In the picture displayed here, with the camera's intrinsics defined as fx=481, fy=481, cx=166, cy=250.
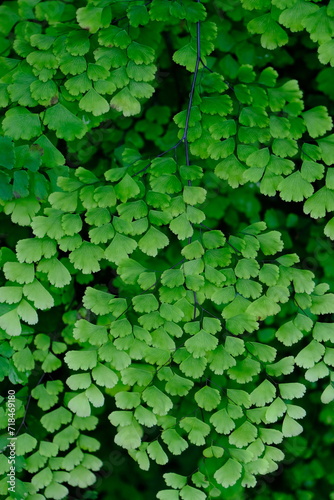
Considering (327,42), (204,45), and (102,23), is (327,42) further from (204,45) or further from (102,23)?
(102,23)

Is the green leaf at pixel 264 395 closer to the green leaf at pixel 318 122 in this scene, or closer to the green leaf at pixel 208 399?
the green leaf at pixel 208 399

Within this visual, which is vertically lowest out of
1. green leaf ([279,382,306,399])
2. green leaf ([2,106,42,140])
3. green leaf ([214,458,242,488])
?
green leaf ([214,458,242,488])

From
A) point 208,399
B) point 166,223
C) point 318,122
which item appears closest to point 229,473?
point 208,399

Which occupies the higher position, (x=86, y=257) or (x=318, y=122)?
(x=318, y=122)

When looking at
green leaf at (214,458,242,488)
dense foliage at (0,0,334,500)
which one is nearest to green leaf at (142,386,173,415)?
dense foliage at (0,0,334,500)

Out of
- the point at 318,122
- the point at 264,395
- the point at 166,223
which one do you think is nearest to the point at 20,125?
the point at 166,223

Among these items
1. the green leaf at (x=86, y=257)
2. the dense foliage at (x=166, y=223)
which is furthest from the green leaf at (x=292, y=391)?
the green leaf at (x=86, y=257)

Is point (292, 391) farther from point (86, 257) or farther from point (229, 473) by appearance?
point (86, 257)

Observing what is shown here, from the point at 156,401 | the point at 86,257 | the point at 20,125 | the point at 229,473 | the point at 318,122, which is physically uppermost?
the point at 318,122

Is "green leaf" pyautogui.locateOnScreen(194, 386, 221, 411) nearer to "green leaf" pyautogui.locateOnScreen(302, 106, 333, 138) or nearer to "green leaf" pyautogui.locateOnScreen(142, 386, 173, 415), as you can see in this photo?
"green leaf" pyautogui.locateOnScreen(142, 386, 173, 415)

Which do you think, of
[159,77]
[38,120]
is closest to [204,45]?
[38,120]

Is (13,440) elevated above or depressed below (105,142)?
below
